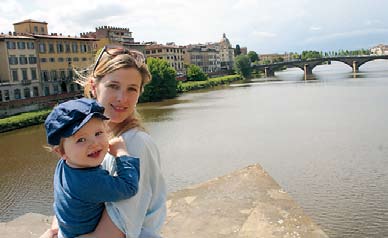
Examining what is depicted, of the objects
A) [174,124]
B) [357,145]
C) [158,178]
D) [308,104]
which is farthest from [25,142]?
[158,178]

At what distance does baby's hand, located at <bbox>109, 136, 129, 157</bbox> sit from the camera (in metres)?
1.54

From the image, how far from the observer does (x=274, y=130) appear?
59.8 feet

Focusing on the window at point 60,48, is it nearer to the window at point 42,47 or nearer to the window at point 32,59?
the window at point 42,47

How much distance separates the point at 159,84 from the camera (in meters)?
40.6

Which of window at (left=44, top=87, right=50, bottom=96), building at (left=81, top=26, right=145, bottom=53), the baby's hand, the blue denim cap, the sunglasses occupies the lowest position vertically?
window at (left=44, top=87, right=50, bottom=96)

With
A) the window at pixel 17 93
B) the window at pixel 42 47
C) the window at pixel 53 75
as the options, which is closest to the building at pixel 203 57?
the window at pixel 53 75

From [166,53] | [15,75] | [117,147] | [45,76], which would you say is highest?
[166,53]

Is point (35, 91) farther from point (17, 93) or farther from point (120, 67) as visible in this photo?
point (120, 67)

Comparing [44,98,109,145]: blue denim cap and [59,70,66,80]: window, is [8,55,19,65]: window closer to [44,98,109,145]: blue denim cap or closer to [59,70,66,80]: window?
[59,70,66,80]: window

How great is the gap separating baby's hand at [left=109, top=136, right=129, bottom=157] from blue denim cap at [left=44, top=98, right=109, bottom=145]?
0.32ft

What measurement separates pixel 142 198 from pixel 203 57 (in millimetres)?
81789

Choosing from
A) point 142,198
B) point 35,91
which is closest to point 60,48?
point 35,91

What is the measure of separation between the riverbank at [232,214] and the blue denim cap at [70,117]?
2.15 metres

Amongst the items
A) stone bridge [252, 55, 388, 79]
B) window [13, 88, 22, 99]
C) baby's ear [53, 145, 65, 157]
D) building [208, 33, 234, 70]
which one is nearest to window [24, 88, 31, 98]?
window [13, 88, 22, 99]
